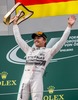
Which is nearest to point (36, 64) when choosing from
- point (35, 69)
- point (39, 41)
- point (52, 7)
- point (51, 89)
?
point (35, 69)

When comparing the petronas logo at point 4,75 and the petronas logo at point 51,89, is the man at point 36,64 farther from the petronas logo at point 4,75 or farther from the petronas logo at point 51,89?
the petronas logo at point 4,75

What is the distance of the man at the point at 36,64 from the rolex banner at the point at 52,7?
4.51 ft

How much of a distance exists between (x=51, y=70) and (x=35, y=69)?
136 cm

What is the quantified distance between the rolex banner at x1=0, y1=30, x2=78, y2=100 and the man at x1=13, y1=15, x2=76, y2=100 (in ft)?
3.97

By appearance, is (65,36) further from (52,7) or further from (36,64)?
(52,7)

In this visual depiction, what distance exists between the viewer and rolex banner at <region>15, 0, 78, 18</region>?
15.0 ft

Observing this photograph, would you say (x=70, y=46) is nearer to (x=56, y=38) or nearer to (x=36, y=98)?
(x=56, y=38)

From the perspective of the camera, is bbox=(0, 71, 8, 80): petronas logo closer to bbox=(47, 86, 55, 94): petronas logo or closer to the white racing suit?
bbox=(47, 86, 55, 94): petronas logo

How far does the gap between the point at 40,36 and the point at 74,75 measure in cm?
130

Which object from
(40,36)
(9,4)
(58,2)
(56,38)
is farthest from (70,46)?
(40,36)

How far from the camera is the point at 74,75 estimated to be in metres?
4.43

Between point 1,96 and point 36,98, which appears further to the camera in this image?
point 1,96

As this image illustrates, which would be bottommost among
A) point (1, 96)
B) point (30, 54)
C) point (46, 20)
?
point (1, 96)

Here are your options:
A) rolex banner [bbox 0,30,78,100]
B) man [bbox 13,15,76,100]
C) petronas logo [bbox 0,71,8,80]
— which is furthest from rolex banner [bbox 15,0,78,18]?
man [bbox 13,15,76,100]
